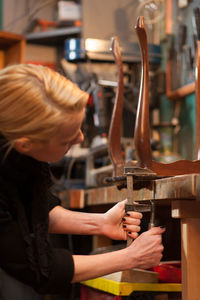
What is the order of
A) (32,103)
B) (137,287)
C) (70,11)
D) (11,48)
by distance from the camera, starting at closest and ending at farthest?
(32,103), (137,287), (70,11), (11,48)

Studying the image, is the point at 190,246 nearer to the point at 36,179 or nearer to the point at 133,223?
the point at 133,223

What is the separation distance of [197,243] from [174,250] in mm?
273

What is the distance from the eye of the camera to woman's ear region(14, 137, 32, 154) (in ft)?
2.94

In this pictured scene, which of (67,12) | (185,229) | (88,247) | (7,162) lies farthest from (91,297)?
(67,12)

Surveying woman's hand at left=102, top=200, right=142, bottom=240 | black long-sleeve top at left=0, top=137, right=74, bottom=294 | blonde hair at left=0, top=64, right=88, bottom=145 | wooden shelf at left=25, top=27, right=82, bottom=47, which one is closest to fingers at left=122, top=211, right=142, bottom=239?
woman's hand at left=102, top=200, right=142, bottom=240

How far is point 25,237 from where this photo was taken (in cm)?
93

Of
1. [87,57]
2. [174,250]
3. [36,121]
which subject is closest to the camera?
[36,121]

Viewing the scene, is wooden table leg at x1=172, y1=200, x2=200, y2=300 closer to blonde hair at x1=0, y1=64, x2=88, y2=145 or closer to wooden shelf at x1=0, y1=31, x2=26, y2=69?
blonde hair at x1=0, y1=64, x2=88, y2=145

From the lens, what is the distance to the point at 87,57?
2.75 meters

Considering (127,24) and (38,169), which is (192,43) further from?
A: (38,169)

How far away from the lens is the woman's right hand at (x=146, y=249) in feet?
3.15

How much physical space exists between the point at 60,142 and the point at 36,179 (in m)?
0.13

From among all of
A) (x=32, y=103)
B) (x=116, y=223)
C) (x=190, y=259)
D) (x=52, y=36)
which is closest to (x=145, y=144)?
(x=116, y=223)

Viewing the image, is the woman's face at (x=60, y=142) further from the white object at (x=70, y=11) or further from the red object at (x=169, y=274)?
the white object at (x=70, y=11)
